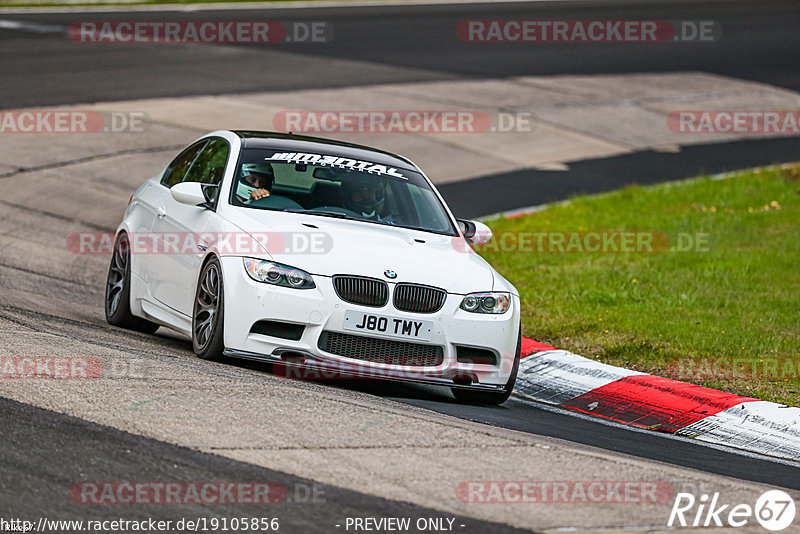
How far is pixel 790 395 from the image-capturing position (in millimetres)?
8828

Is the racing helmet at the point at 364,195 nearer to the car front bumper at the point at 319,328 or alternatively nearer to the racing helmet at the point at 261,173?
the racing helmet at the point at 261,173

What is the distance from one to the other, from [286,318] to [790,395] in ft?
12.0

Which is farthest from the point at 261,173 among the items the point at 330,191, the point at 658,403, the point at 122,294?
the point at 658,403

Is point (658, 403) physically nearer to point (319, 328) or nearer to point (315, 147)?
point (319, 328)

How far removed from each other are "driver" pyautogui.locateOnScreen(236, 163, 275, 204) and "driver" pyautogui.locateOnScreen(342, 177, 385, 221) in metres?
0.55

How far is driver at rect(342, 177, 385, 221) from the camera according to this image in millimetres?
9008

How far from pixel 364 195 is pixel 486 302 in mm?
1439

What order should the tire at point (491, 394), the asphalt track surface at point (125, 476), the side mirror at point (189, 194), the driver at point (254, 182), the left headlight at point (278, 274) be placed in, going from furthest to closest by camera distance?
the driver at point (254, 182)
the side mirror at point (189, 194)
the tire at point (491, 394)
the left headlight at point (278, 274)
the asphalt track surface at point (125, 476)

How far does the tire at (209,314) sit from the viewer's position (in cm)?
800

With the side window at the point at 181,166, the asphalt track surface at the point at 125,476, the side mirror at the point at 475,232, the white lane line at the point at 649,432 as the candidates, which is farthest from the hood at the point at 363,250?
the asphalt track surface at the point at 125,476

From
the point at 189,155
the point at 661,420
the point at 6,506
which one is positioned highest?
the point at 189,155

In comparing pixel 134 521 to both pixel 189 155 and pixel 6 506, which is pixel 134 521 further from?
pixel 189 155

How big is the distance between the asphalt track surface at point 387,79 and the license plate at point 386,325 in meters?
0.51

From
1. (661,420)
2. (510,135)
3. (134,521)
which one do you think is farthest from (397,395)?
(510,135)
